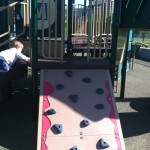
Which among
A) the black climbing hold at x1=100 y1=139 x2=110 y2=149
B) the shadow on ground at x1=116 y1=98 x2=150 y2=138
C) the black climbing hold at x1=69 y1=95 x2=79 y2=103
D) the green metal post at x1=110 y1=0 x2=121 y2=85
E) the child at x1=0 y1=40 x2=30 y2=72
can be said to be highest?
the green metal post at x1=110 y1=0 x2=121 y2=85

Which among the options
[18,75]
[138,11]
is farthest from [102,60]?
[18,75]

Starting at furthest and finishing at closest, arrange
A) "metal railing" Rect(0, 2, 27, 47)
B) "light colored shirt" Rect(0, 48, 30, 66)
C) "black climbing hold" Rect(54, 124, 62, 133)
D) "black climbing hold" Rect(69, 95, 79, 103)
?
"metal railing" Rect(0, 2, 27, 47) < "light colored shirt" Rect(0, 48, 30, 66) < "black climbing hold" Rect(69, 95, 79, 103) < "black climbing hold" Rect(54, 124, 62, 133)

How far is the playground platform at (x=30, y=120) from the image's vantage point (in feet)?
14.4

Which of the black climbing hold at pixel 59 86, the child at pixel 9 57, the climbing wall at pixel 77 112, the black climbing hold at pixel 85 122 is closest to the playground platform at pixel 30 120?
the climbing wall at pixel 77 112

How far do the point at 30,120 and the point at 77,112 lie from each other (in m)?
1.28

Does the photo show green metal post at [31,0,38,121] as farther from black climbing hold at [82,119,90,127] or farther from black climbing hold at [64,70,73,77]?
black climbing hold at [82,119,90,127]

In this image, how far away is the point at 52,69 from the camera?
4.88m

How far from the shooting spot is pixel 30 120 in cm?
523

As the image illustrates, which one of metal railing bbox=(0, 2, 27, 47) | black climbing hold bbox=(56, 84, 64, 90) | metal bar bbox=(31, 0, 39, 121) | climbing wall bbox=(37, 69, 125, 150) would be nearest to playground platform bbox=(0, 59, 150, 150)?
metal bar bbox=(31, 0, 39, 121)

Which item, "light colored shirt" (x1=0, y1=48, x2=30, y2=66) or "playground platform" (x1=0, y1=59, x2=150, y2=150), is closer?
"playground platform" (x1=0, y1=59, x2=150, y2=150)

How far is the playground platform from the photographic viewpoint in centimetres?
438

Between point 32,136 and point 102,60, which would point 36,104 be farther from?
point 102,60

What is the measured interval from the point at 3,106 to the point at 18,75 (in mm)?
707

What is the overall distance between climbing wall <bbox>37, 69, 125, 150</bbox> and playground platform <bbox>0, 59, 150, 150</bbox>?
437mm
